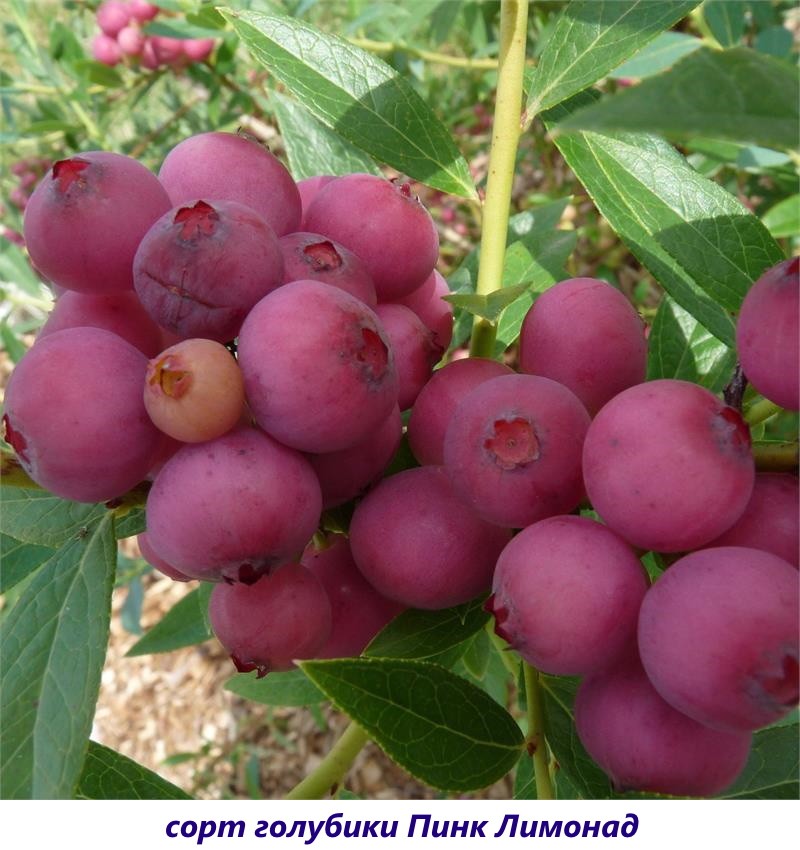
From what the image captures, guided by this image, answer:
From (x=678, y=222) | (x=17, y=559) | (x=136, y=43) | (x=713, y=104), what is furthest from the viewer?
(x=136, y=43)

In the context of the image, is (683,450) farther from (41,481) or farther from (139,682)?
(139,682)

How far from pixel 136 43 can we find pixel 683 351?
2.10 m

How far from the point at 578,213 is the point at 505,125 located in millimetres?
2178

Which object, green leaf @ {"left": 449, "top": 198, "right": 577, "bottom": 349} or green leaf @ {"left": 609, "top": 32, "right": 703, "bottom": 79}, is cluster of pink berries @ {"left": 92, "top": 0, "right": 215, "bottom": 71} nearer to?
green leaf @ {"left": 609, "top": 32, "right": 703, "bottom": 79}

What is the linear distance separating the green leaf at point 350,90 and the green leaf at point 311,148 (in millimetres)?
195

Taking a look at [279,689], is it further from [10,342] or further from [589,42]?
[589,42]

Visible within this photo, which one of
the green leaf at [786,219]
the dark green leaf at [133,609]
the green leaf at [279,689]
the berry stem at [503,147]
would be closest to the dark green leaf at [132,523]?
the berry stem at [503,147]

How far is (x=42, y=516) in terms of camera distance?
3.10 feet

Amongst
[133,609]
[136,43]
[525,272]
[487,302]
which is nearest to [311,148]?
[525,272]

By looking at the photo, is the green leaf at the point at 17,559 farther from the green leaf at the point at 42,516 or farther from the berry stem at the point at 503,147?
the berry stem at the point at 503,147

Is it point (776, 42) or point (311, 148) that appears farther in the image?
point (776, 42)

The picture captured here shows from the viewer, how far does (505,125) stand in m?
1.03

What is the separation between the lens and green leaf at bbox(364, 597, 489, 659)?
0.87 metres

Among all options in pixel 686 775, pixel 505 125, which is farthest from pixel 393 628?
pixel 505 125
